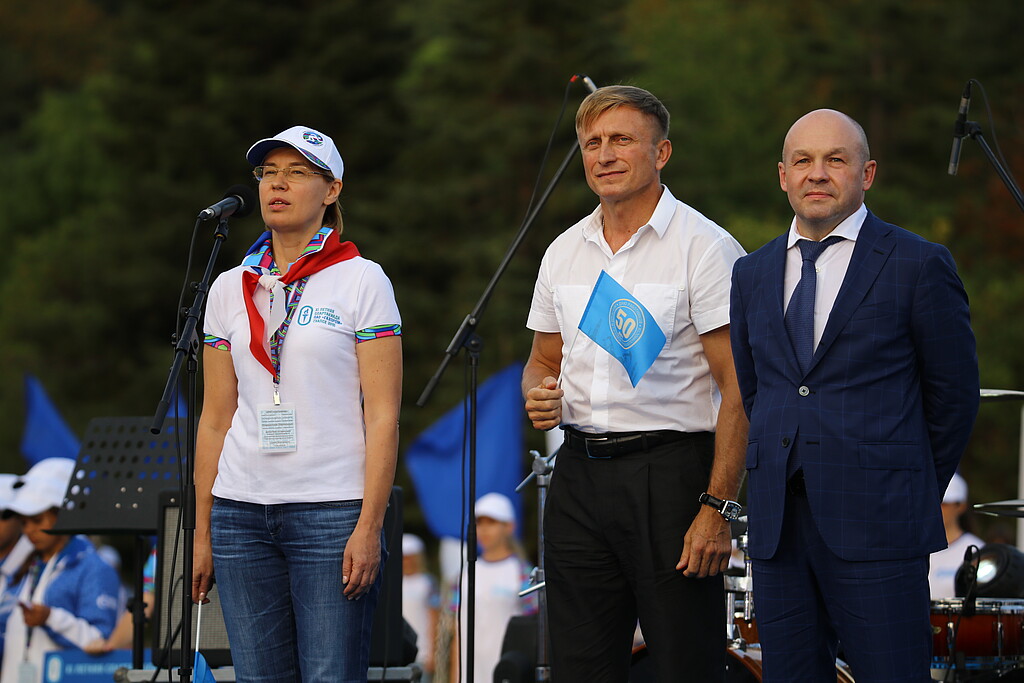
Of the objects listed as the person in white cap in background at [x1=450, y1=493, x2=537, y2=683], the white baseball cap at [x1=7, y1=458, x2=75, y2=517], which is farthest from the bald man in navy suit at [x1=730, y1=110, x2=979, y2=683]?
the white baseball cap at [x1=7, y1=458, x2=75, y2=517]

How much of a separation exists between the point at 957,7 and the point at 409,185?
412 inches

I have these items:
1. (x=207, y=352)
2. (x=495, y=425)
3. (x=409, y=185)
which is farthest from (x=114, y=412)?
(x=207, y=352)

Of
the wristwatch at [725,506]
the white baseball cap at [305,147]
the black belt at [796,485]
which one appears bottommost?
the wristwatch at [725,506]

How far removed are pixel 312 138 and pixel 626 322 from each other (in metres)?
1.14

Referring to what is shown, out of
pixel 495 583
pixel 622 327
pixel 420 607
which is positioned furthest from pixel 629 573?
pixel 420 607

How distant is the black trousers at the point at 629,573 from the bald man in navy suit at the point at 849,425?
7.9 inches

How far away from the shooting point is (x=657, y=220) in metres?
3.88

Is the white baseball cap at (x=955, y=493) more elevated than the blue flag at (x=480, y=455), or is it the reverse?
the blue flag at (x=480, y=455)

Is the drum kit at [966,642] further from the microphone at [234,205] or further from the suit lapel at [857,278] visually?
the suit lapel at [857,278]

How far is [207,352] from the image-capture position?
13.8 feet

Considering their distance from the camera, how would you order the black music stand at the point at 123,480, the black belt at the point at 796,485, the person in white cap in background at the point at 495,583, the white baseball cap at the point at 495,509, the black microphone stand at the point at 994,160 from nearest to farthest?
1. the black belt at the point at 796,485
2. the black microphone stand at the point at 994,160
3. the black music stand at the point at 123,480
4. the person in white cap in background at the point at 495,583
5. the white baseball cap at the point at 495,509

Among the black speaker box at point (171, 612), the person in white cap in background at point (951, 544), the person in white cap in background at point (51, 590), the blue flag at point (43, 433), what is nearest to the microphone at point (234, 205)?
the black speaker box at point (171, 612)

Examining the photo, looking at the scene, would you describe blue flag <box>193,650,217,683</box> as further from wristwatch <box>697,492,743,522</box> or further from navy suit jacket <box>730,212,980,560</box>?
navy suit jacket <box>730,212,980,560</box>

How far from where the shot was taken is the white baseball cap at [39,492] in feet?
25.8
